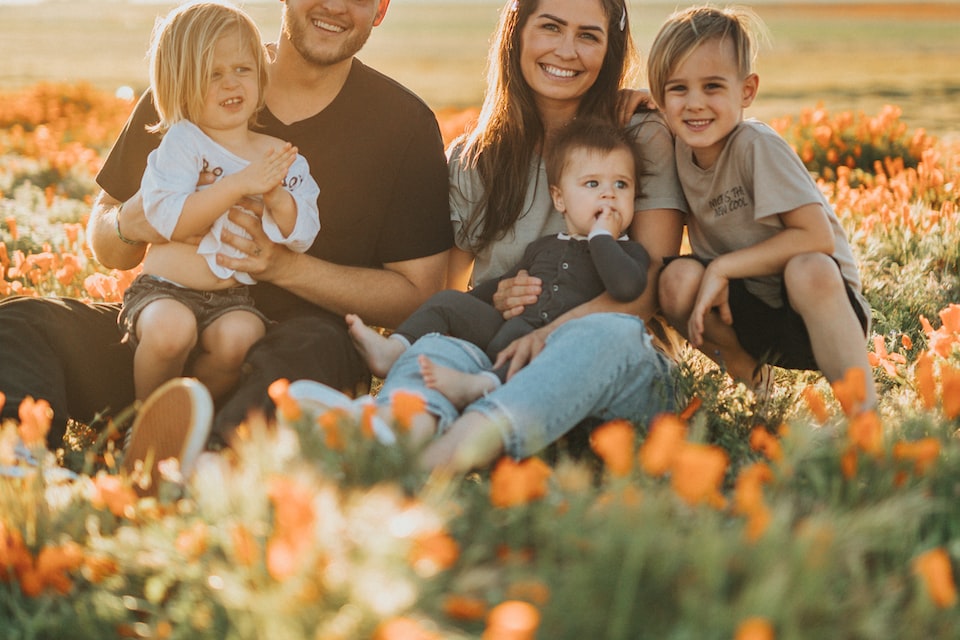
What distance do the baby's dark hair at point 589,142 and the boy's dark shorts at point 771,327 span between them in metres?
0.48

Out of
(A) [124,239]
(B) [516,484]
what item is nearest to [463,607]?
(B) [516,484]

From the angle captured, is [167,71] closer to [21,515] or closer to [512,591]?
[21,515]

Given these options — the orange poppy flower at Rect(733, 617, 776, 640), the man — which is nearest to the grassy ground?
the man

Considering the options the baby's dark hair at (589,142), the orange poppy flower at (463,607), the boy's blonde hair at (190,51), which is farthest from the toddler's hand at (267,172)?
the orange poppy flower at (463,607)

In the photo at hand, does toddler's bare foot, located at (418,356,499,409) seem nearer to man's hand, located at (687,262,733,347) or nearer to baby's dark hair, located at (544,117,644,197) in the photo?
man's hand, located at (687,262,733,347)

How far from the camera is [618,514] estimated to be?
6.09ft

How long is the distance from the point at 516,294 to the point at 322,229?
38.1 inches

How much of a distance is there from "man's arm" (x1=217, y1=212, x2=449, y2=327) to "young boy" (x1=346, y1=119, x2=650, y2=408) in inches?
13.2

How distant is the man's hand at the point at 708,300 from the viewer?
3.61 meters

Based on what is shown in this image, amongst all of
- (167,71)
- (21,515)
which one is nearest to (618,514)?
(21,515)

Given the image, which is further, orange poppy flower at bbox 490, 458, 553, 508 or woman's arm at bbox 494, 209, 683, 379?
woman's arm at bbox 494, 209, 683, 379

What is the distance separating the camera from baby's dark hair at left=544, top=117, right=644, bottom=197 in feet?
12.9

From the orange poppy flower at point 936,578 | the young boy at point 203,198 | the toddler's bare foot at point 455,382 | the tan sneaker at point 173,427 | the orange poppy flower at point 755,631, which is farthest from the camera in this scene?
the young boy at point 203,198

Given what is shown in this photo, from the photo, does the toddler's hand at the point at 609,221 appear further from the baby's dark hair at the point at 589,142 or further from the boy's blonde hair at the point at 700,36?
the boy's blonde hair at the point at 700,36
